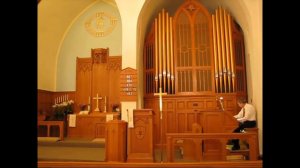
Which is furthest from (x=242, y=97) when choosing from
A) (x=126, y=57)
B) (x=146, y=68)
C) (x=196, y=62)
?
(x=126, y=57)

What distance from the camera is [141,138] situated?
5980mm

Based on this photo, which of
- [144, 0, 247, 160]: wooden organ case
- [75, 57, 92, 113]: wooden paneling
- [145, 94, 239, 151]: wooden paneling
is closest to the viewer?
[145, 94, 239, 151]: wooden paneling

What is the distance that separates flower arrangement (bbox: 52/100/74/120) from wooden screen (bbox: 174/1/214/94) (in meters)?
4.38

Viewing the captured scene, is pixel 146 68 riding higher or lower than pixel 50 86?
higher

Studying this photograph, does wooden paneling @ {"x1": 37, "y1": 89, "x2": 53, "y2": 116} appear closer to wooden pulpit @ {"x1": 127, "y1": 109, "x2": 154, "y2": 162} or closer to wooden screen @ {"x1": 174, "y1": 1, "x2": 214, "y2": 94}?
wooden pulpit @ {"x1": 127, "y1": 109, "x2": 154, "y2": 162}

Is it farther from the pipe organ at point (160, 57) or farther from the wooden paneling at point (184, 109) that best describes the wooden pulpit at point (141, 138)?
the pipe organ at point (160, 57)

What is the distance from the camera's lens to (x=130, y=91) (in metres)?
7.33

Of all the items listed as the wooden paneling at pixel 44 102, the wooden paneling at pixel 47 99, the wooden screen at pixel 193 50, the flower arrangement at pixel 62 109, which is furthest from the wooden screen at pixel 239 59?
the wooden paneling at pixel 44 102

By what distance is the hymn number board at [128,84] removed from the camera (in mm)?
7293

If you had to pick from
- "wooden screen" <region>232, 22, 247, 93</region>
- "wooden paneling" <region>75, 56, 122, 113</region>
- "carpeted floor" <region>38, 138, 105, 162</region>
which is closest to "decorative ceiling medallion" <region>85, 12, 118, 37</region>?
"wooden paneling" <region>75, 56, 122, 113</region>

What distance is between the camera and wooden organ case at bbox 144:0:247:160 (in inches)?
322

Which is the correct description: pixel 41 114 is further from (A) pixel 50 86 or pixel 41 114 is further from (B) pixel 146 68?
(B) pixel 146 68

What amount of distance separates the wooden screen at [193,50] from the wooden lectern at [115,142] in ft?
9.90

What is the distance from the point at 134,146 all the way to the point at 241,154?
267 cm
